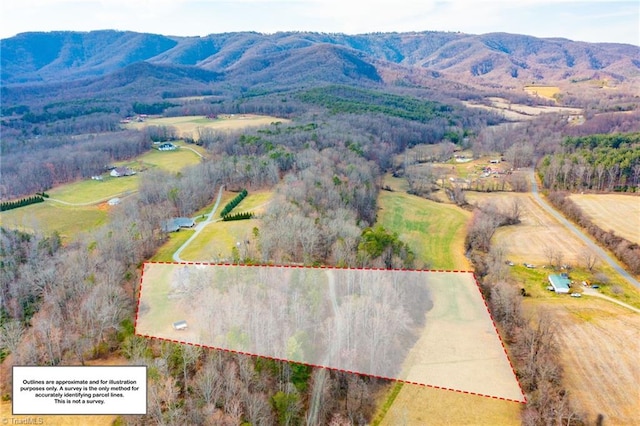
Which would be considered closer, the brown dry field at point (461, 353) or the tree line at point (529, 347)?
the tree line at point (529, 347)

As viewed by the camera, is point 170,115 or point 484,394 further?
point 170,115

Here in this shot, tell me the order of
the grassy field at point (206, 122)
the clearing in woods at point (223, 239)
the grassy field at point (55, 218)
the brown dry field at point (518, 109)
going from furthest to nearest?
the brown dry field at point (518, 109) → the grassy field at point (206, 122) → the grassy field at point (55, 218) → the clearing in woods at point (223, 239)

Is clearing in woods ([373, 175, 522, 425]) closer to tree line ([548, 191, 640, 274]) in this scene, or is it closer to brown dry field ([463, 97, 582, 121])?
tree line ([548, 191, 640, 274])

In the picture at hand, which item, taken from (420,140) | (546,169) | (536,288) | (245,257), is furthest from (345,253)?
(420,140)

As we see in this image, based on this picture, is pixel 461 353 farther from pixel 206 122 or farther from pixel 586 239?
pixel 206 122

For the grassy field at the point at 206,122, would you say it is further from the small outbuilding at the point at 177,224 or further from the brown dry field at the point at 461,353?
the brown dry field at the point at 461,353

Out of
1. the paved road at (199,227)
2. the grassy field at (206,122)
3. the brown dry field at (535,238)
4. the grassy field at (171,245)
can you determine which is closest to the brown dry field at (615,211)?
the brown dry field at (535,238)

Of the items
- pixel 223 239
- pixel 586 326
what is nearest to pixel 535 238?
pixel 586 326

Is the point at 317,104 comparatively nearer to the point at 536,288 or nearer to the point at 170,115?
the point at 170,115
